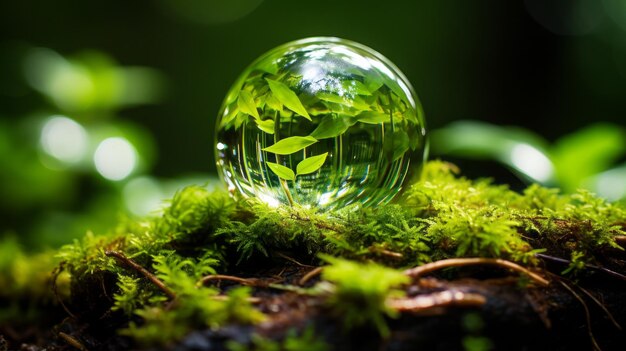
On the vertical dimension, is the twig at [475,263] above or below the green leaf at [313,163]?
below

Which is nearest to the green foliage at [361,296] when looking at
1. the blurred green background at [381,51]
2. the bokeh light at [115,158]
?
the bokeh light at [115,158]

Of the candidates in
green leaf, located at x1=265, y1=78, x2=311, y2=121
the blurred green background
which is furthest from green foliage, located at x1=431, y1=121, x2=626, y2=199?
the blurred green background

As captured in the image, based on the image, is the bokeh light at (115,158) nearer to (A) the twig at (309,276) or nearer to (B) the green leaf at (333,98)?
(B) the green leaf at (333,98)

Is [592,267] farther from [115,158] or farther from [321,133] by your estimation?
[115,158]

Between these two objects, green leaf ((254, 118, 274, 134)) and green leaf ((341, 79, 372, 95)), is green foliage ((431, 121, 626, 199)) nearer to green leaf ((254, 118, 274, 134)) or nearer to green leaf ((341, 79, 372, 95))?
green leaf ((341, 79, 372, 95))

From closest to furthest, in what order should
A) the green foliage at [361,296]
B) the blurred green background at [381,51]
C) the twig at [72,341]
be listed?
the green foliage at [361,296], the twig at [72,341], the blurred green background at [381,51]

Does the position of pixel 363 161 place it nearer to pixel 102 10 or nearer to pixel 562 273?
pixel 562 273

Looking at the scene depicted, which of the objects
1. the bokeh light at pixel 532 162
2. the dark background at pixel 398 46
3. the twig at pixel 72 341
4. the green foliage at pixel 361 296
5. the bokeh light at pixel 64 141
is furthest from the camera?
the dark background at pixel 398 46
